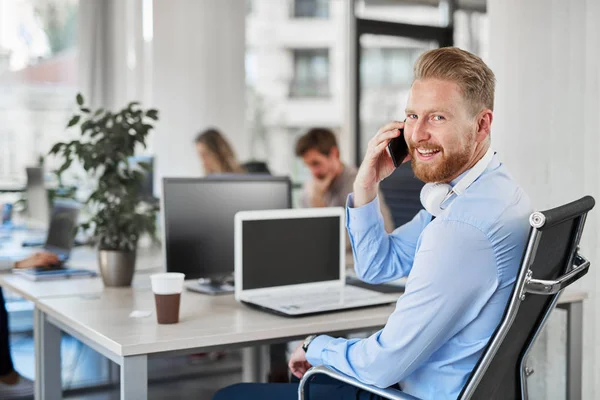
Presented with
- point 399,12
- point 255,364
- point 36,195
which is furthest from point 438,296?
point 399,12

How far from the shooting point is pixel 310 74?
8.79 m

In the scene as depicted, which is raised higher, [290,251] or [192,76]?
[192,76]

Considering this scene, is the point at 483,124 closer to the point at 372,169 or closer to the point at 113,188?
the point at 372,169

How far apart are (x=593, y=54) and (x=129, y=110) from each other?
188 centimetres

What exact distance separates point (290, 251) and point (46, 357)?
0.91 metres

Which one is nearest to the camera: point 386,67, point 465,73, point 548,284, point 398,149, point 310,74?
point 548,284

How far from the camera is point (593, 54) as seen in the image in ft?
10.8

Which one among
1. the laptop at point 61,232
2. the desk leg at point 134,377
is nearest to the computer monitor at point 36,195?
the laptop at point 61,232

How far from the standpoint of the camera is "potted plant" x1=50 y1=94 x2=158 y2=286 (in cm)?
296

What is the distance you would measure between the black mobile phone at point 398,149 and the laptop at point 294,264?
1.82ft

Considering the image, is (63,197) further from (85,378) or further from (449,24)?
(449,24)

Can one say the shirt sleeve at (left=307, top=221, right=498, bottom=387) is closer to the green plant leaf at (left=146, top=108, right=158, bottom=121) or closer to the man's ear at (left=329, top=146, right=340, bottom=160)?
the green plant leaf at (left=146, top=108, right=158, bottom=121)

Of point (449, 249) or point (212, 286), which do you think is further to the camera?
point (212, 286)

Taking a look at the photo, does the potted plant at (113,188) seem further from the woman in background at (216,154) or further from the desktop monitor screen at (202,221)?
the woman in background at (216,154)
